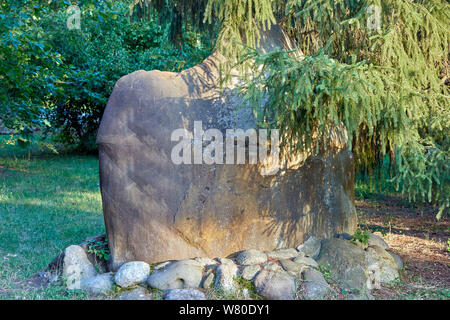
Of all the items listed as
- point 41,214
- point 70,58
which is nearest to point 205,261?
point 41,214

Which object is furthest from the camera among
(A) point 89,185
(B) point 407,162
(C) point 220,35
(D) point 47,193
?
(A) point 89,185

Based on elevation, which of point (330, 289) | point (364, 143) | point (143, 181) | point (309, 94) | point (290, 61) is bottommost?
point (330, 289)

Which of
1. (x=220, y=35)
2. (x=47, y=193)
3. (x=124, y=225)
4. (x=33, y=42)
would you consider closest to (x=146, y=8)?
(x=220, y=35)

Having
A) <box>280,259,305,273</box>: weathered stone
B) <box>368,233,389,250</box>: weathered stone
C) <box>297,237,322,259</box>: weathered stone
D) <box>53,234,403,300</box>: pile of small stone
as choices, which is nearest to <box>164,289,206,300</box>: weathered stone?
<box>53,234,403,300</box>: pile of small stone

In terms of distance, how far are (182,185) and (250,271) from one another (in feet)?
4.15

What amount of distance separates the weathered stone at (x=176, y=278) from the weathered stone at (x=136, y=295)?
12 cm

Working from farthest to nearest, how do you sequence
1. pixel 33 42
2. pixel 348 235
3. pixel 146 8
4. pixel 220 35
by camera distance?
pixel 33 42, pixel 146 8, pixel 348 235, pixel 220 35

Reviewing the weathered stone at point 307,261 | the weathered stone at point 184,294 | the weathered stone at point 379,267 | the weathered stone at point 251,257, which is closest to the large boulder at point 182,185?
the weathered stone at point 251,257

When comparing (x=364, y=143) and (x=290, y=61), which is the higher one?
(x=290, y=61)

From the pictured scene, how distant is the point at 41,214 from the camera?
28.6 feet

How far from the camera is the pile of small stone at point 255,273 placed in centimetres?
488

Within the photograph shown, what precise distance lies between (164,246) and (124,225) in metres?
0.53

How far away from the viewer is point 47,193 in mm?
10570

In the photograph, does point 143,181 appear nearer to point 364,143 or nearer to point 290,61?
point 290,61
